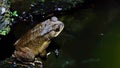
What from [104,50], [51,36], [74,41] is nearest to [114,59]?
[104,50]

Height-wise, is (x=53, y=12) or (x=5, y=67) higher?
(x=53, y=12)

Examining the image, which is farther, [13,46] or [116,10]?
[116,10]

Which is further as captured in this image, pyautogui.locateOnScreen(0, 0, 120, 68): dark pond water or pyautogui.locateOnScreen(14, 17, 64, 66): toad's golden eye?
pyautogui.locateOnScreen(0, 0, 120, 68): dark pond water

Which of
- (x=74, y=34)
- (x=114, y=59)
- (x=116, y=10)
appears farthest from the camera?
(x=116, y=10)

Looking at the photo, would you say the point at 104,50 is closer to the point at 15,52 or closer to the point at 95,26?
the point at 95,26

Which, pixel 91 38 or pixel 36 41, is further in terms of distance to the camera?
pixel 91 38

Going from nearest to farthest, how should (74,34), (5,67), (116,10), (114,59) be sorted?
(5,67)
(114,59)
(74,34)
(116,10)

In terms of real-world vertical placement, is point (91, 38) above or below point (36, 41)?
below

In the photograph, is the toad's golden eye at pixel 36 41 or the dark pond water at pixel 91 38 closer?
the toad's golden eye at pixel 36 41
